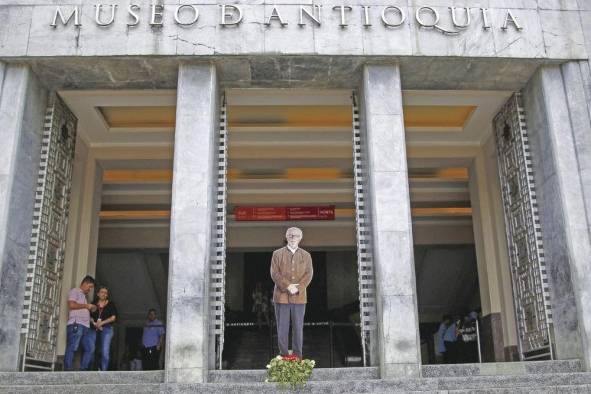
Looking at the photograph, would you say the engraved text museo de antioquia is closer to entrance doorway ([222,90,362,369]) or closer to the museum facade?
the museum facade

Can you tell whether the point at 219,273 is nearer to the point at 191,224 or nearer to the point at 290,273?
the point at 191,224

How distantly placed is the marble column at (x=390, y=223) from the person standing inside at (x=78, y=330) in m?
5.11

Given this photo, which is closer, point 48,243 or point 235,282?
point 48,243

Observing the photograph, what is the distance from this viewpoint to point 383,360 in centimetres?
903

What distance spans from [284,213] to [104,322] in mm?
7679

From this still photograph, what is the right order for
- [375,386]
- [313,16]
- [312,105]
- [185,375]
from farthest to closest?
1. [312,105]
2. [313,16]
3. [185,375]
4. [375,386]

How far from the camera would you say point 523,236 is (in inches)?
442

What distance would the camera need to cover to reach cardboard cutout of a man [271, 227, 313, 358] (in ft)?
30.6

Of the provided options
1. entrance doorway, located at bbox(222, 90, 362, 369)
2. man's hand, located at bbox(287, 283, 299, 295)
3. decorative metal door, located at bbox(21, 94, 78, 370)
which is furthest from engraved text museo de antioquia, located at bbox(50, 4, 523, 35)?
man's hand, located at bbox(287, 283, 299, 295)

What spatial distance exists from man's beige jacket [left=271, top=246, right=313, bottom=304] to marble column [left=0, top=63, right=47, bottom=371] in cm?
388

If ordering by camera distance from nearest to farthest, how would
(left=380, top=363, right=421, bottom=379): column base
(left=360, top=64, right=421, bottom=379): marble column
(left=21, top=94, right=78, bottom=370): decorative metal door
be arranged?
(left=380, top=363, right=421, bottom=379): column base
(left=360, top=64, right=421, bottom=379): marble column
(left=21, top=94, right=78, bottom=370): decorative metal door

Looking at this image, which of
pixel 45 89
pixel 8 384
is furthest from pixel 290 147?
pixel 8 384

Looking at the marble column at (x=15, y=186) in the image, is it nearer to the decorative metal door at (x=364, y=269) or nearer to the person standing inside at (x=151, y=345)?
the person standing inside at (x=151, y=345)

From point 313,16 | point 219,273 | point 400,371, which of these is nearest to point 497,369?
point 400,371
